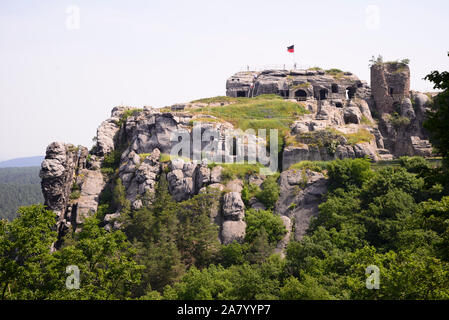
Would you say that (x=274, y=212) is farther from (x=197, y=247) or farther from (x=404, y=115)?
(x=404, y=115)

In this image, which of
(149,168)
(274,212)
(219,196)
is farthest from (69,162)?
(274,212)

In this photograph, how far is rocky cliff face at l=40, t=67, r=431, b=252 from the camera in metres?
66.2

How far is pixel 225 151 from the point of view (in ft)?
243

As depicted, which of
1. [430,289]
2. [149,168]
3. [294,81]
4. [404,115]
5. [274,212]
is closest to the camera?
[430,289]

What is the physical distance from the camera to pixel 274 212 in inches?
2569

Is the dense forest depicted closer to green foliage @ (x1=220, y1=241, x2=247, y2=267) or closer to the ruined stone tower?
green foliage @ (x1=220, y1=241, x2=247, y2=267)

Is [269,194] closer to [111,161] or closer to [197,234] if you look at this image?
[197,234]

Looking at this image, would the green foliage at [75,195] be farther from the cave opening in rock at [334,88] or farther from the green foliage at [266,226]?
the cave opening in rock at [334,88]

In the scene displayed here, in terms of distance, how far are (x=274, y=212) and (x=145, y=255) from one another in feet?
68.8

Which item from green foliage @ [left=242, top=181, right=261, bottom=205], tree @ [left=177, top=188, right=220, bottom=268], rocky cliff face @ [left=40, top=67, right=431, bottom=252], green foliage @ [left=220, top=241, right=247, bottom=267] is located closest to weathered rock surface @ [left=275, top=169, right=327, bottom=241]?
rocky cliff face @ [left=40, top=67, right=431, bottom=252]

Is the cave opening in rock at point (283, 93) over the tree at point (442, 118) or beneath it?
over

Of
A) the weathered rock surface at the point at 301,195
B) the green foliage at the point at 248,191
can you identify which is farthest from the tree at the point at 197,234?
the weathered rock surface at the point at 301,195

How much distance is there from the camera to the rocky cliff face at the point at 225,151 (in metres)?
66.2

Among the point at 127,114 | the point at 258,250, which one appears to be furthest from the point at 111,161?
the point at 258,250
